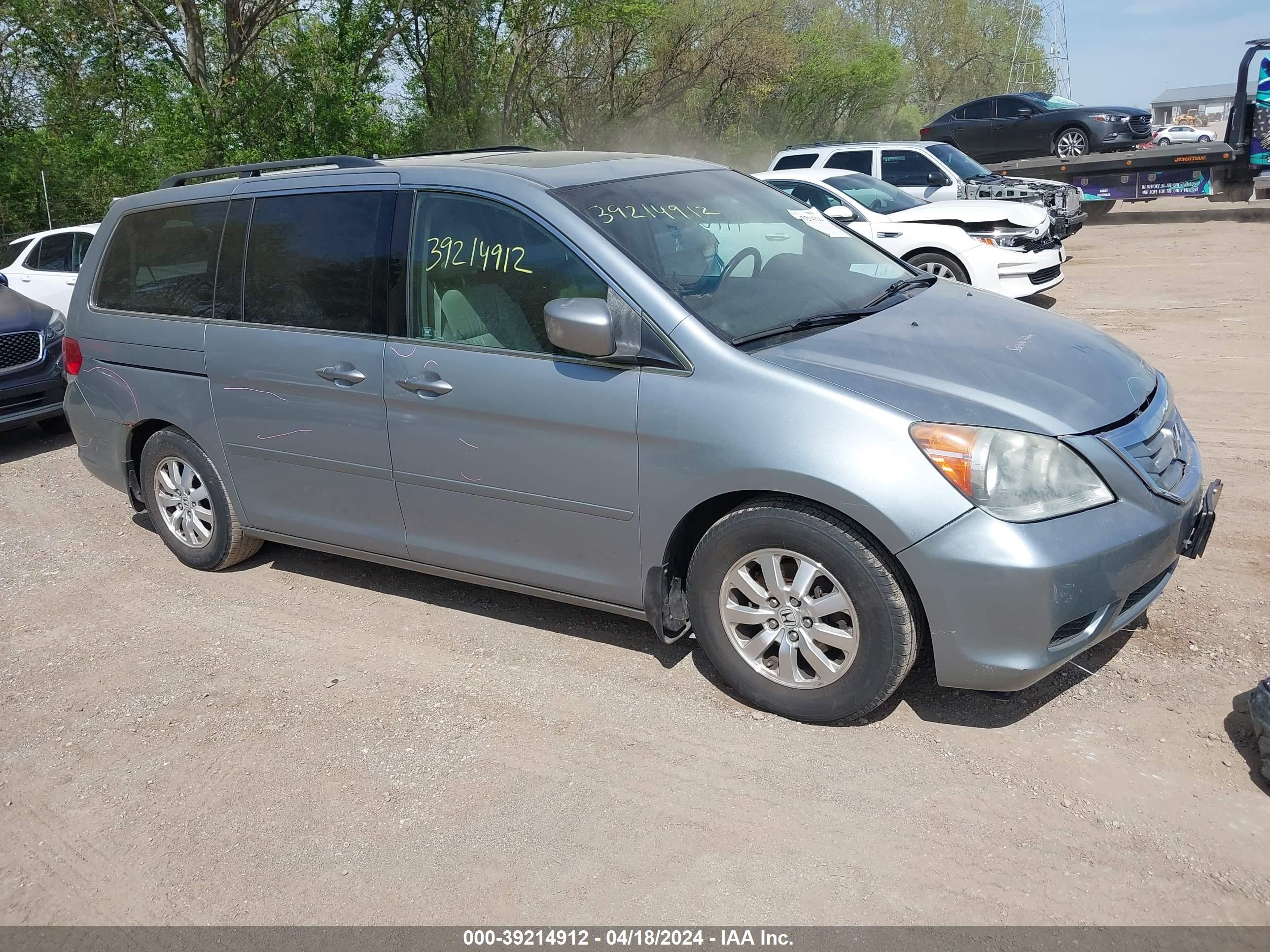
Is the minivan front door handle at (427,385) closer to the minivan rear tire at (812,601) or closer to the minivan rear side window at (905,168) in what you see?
the minivan rear tire at (812,601)

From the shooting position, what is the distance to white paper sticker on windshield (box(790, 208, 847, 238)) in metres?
4.88

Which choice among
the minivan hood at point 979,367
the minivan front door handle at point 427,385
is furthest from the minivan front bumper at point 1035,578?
the minivan front door handle at point 427,385

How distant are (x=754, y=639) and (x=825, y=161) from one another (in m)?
→ 12.9

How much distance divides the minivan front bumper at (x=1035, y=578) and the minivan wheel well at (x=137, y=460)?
4090 mm

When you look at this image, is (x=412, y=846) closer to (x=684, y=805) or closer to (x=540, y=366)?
(x=684, y=805)

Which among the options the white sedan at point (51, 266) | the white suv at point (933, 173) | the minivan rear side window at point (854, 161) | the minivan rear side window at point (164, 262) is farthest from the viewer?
the minivan rear side window at point (854, 161)

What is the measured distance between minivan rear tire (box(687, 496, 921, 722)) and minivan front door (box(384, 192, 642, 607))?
1.14 feet

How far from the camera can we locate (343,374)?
4.48 m

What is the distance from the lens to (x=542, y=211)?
4.04 metres

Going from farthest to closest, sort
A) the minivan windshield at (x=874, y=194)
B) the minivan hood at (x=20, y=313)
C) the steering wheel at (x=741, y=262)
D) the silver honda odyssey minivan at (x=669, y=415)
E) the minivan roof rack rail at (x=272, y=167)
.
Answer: the minivan windshield at (x=874, y=194) → the minivan hood at (x=20, y=313) → the minivan roof rack rail at (x=272, y=167) → the steering wheel at (x=741, y=262) → the silver honda odyssey minivan at (x=669, y=415)

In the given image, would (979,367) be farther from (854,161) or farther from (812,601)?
(854,161)

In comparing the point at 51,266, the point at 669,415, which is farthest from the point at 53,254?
the point at 669,415

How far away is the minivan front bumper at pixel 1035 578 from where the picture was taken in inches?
128

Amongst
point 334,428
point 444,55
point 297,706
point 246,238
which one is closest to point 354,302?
point 334,428
